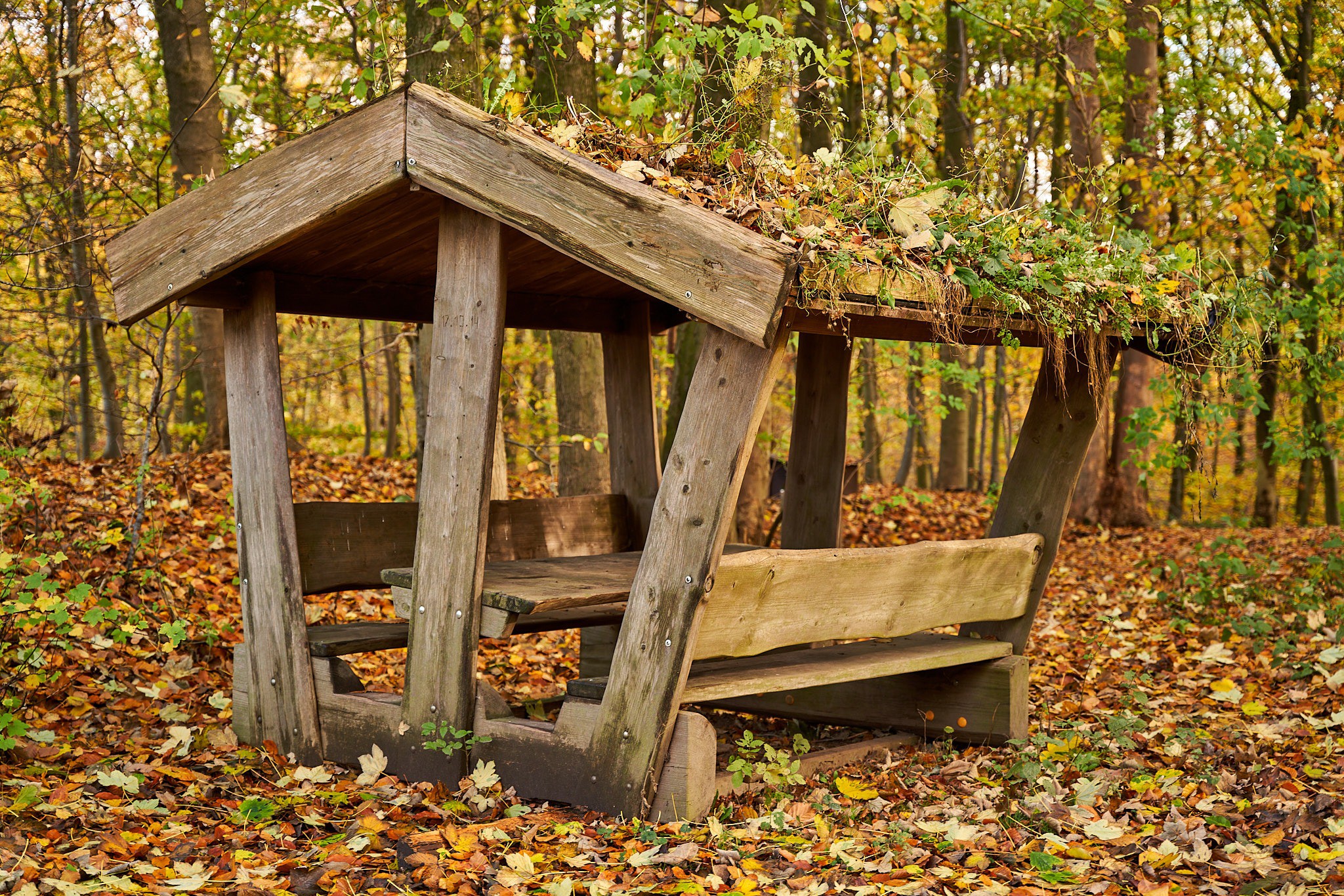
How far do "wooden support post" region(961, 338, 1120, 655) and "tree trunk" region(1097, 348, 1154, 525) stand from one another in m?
7.78

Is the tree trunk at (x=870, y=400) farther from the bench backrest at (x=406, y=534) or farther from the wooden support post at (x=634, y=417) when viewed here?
the bench backrest at (x=406, y=534)

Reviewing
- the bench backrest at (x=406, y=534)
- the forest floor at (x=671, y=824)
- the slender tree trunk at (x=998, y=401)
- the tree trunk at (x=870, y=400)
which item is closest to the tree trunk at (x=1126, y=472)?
the tree trunk at (x=870, y=400)

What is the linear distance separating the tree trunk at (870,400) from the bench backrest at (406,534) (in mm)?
3510

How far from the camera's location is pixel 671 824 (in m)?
3.86

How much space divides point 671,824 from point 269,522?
213cm

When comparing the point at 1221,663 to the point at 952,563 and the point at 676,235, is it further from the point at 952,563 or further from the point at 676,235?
the point at 676,235

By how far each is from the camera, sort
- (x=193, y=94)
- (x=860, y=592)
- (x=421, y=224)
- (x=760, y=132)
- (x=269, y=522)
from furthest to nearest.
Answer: (x=193, y=94)
(x=760, y=132)
(x=269, y=522)
(x=421, y=224)
(x=860, y=592)

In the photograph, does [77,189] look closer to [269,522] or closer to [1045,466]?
[269,522]

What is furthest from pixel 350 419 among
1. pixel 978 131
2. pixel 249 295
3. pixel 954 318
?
pixel 954 318

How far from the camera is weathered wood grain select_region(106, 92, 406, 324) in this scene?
4078 millimetres

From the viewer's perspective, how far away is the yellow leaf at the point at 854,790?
14.4 ft

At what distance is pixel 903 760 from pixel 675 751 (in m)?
1.61

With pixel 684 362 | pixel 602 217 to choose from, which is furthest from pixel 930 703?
pixel 684 362

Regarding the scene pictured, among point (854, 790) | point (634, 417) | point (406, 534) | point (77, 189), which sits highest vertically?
point (77, 189)
